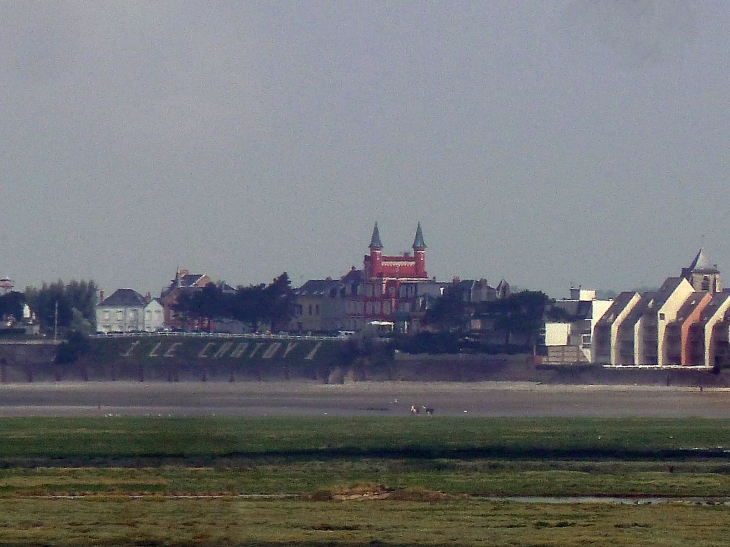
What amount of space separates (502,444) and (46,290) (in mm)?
109230

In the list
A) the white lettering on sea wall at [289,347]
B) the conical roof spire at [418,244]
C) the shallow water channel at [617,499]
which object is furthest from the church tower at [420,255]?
the shallow water channel at [617,499]

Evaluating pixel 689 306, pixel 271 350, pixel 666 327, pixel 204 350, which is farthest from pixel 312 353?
pixel 689 306

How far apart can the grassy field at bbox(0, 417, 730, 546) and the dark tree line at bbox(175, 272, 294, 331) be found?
82.8 meters

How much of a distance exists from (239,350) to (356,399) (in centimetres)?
3422

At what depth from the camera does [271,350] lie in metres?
120

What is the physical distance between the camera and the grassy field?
2498 centimetres

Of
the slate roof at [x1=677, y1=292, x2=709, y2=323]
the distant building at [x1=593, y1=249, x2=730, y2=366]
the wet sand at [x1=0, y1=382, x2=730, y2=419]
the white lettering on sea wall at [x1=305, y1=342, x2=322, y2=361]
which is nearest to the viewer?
the wet sand at [x1=0, y1=382, x2=730, y2=419]

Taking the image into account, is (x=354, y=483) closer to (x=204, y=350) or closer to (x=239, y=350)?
(x=239, y=350)

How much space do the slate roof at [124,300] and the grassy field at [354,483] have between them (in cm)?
10137

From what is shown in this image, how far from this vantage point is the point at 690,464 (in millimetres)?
39688

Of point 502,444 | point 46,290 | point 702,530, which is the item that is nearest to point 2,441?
point 502,444

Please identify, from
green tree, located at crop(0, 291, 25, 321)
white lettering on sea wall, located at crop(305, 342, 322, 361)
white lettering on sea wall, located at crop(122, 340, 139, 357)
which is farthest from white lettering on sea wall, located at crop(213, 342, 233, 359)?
green tree, located at crop(0, 291, 25, 321)

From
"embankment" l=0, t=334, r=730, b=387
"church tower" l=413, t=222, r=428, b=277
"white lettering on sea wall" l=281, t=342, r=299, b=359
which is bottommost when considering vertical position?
"embankment" l=0, t=334, r=730, b=387

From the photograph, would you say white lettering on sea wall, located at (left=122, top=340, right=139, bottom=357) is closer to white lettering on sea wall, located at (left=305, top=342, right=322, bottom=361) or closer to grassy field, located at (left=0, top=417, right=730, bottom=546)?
white lettering on sea wall, located at (left=305, top=342, right=322, bottom=361)
